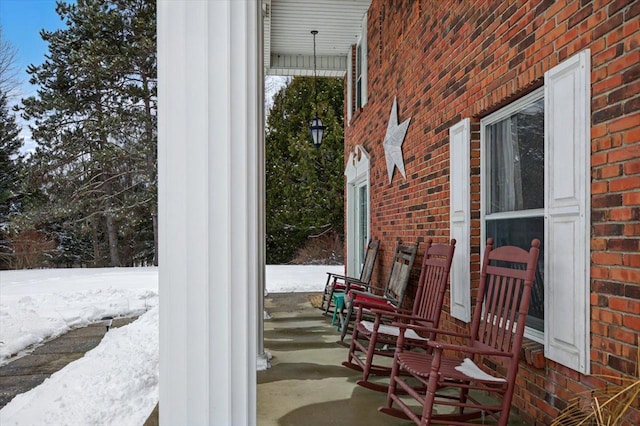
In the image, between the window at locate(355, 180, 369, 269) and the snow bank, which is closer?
the snow bank

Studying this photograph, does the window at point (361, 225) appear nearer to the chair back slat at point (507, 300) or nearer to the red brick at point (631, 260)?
the chair back slat at point (507, 300)

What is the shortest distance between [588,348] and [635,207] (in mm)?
576

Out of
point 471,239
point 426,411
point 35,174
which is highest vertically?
point 35,174

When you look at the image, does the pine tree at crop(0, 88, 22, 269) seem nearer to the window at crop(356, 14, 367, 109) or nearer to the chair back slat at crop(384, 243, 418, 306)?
the chair back slat at crop(384, 243, 418, 306)

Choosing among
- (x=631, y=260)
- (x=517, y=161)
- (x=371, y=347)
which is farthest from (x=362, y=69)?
(x=631, y=260)

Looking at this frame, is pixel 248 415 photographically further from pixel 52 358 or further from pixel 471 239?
pixel 52 358

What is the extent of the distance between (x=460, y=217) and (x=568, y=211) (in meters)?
1.11

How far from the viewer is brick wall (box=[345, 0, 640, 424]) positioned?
1.75m

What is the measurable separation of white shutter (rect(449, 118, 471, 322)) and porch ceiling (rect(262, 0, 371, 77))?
111 inches

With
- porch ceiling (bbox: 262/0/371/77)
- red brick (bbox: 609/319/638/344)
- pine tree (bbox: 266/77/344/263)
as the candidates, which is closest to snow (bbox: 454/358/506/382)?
red brick (bbox: 609/319/638/344)

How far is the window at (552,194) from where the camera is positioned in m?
1.97

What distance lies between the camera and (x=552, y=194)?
2189mm

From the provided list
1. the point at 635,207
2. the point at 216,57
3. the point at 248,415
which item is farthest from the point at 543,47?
the point at 248,415

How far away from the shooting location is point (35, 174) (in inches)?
64.9
